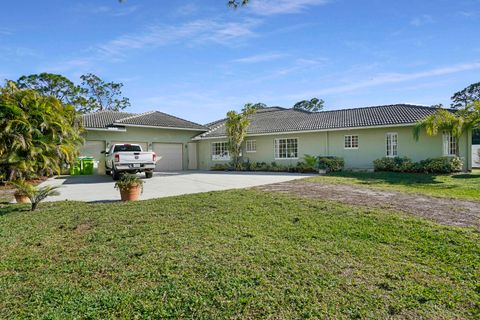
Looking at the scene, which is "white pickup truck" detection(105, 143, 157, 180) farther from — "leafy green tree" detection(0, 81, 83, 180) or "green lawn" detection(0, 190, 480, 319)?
"green lawn" detection(0, 190, 480, 319)

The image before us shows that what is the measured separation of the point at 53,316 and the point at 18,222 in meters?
4.91

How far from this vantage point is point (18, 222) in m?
7.12

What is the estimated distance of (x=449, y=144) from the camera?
59.6ft

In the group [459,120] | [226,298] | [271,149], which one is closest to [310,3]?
[226,298]

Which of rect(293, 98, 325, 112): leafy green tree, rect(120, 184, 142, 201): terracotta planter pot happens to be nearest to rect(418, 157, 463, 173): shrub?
rect(120, 184, 142, 201): terracotta planter pot

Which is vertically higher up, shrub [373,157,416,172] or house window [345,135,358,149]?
house window [345,135,358,149]

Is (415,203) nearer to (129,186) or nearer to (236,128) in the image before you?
(129,186)

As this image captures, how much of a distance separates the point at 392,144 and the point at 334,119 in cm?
465

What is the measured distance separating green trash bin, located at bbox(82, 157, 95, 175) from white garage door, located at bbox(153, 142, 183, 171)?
16.1 ft

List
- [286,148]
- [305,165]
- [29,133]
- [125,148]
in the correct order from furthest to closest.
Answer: [286,148]
[305,165]
[125,148]
[29,133]

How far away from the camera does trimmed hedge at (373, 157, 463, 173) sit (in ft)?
54.9

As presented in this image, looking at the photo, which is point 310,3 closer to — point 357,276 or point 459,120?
point 357,276

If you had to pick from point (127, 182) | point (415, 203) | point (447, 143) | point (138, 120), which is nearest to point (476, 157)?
point (447, 143)

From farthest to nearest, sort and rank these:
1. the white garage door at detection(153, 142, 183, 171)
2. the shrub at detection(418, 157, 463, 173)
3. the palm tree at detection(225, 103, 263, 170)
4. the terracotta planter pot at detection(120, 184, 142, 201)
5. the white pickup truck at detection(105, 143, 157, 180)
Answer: the white garage door at detection(153, 142, 183, 171) → the palm tree at detection(225, 103, 263, 170) → the shrub at detection(418, 157, 463, 173) → the white pickup truck at detection(105, 143, 157, 180) → the terracotta planter pot at detection(120, 184, 142, 201)
